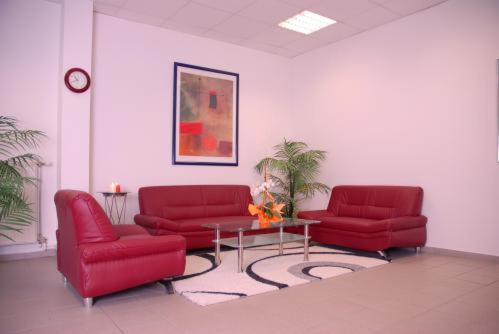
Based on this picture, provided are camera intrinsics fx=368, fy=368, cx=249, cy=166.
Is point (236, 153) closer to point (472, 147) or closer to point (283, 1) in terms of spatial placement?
point (283, 1)

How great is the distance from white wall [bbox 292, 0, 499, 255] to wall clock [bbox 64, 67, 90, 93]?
3.98 m

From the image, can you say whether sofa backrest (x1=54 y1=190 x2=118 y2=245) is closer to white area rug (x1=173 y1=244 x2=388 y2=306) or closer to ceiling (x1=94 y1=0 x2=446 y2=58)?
white area rug (x1=173 y1=244 x2=388 y2=306)

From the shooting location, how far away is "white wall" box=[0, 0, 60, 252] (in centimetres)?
466

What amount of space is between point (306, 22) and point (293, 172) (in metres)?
2.46

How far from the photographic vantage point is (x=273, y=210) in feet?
14.7

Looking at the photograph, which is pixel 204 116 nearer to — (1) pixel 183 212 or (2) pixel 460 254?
(1) pixel 183 212

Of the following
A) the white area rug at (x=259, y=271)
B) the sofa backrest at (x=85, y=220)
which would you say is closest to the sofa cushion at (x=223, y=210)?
the white area rug at (x=259, y=271)

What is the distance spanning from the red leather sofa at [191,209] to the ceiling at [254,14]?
2529 millimetres

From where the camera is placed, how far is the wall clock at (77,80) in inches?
190

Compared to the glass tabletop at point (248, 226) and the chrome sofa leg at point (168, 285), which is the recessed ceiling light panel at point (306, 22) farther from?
the chrome sofa leg at point (168, 285)

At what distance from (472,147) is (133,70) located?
15.9ft

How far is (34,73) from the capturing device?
4.84 metres

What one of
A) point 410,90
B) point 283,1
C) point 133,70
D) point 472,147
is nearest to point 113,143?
point 133,70

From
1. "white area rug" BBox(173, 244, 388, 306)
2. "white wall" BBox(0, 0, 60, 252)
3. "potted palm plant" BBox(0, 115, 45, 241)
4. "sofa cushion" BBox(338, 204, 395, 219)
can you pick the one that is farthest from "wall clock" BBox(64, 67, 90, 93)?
"sofa cushion" BBox(338, 204, 395, 219)
